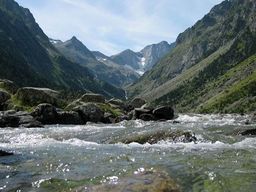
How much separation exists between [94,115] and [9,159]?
178ft

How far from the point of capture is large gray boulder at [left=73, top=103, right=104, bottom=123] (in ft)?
275

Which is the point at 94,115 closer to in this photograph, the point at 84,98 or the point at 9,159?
the point at 84,98

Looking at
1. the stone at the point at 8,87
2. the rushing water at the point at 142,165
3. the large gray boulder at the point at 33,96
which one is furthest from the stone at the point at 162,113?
the rushing water at the point at 142,165

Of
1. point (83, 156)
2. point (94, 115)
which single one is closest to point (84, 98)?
point (94, 115)

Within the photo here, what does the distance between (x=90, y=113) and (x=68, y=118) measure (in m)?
5.83

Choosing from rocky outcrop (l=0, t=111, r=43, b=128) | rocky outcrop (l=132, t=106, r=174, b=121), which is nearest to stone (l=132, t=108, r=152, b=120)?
rocky outcrop (l=132, t=106, r=174, b=121)

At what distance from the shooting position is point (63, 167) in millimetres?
26094

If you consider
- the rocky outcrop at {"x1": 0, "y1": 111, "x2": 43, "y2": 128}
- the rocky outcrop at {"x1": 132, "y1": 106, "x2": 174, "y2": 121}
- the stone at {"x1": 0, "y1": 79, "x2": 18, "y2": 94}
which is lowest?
the rocky outcrop at {"x1": 0, "y1": 111, "x2": 43, "y2": 128}

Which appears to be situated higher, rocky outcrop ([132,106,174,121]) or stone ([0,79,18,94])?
stone ([0,79,18,94])

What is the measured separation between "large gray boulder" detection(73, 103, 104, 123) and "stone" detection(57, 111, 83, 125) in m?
2.36

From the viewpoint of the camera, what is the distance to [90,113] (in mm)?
84625

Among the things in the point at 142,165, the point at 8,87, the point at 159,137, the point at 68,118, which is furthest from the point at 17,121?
the point at 142,165

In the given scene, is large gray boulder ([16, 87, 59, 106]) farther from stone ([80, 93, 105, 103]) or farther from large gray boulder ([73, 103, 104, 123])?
large gray boulder ([73, 103, 104, 123])

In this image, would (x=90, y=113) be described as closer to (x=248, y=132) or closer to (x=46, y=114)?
(x=46, y=114)
